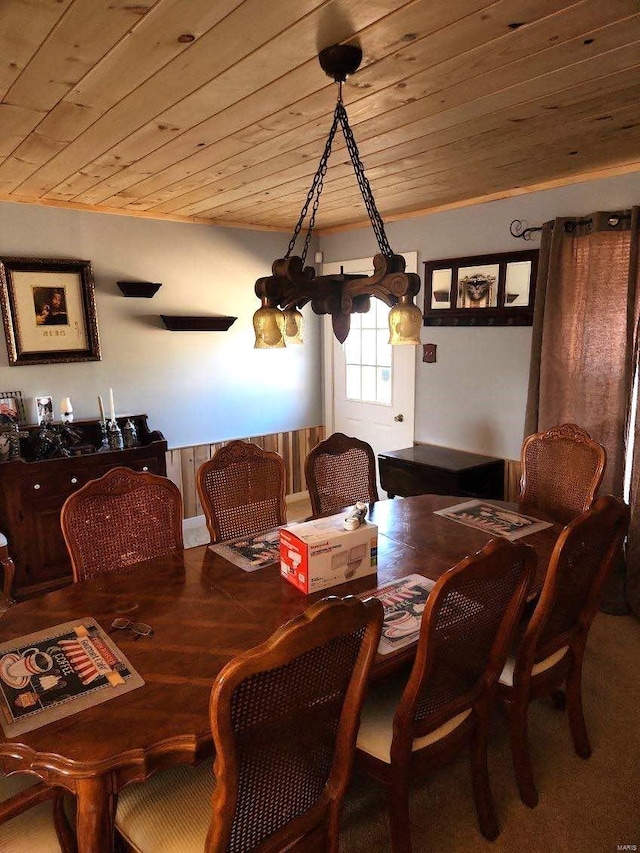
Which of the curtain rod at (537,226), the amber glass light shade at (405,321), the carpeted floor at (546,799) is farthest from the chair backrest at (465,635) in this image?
the curtain rod at (537,226)

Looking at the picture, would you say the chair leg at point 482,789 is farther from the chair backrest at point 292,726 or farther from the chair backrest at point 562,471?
the chair backrest at point 562,471

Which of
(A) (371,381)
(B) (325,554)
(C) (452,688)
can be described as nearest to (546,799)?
(C) (452,688)

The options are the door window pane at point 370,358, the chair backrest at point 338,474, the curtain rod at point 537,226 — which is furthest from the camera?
the door window pane at point 370,358

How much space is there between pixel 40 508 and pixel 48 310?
1.25 meters

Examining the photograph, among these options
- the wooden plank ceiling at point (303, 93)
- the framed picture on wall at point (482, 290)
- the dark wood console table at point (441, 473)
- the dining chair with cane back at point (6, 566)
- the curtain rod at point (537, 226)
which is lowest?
the dining chair with cane back at point (6, 566)

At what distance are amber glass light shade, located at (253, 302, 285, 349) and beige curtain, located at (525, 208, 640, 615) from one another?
197 cm

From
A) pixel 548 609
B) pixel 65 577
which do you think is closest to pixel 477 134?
pixel 548 609

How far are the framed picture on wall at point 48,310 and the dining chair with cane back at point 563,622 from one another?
3.15 m

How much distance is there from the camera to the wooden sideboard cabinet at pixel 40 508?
315 centimetres

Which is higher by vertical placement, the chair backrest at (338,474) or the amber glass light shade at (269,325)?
the amber glass light shade at (269,325)

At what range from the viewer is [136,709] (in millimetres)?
1257

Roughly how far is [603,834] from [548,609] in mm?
776

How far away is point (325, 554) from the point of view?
179 cm

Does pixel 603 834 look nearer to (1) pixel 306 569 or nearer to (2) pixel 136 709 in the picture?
(1) pixel 306 569
